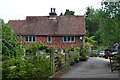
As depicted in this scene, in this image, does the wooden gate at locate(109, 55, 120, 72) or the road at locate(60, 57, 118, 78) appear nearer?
the road at locate(60, 57, 118, 78)

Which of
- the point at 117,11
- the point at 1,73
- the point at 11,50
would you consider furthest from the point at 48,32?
the point at 1,73

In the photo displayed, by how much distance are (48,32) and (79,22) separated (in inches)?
185

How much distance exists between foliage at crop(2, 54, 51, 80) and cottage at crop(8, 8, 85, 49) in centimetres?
3733

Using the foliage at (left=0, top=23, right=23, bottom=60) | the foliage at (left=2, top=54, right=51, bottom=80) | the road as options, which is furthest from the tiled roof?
the foliage at (left=2, top=54, right=51, bottom=80)

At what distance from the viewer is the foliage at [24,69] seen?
1296cm

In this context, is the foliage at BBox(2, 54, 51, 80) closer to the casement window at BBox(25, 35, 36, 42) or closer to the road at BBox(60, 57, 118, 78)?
the road at BBox(60, 57, 118, 78)

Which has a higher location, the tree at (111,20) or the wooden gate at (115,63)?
the tree at (111,20)

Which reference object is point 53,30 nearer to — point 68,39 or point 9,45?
point 68,39

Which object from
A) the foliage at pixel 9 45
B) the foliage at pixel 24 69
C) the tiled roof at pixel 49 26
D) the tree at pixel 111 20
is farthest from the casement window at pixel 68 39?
the foliage at pixel 24 69

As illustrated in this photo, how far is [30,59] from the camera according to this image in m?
14.9

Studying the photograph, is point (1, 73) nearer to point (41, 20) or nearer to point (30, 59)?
point (30, 59)

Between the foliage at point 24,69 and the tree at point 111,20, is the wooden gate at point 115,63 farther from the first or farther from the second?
the foliage at point 24,69

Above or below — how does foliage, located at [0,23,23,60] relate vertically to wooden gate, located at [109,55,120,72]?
above

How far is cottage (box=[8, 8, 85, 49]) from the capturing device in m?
52.5
